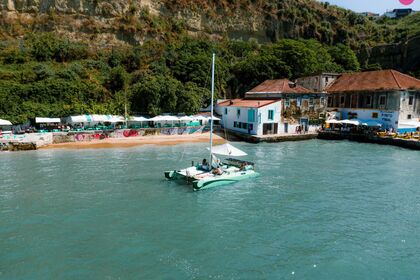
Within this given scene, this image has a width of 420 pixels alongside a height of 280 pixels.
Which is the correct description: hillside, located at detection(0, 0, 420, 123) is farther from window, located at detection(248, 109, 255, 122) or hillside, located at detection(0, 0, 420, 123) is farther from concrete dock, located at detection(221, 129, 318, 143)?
window, located at detection(248, 109, 255, 122)

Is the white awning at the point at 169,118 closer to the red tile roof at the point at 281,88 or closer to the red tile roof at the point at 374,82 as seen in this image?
the red tile roof at the point at 281,88

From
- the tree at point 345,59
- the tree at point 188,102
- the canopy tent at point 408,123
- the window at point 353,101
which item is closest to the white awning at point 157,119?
the tree at point 188,102

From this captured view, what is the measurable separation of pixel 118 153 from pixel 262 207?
20323 mm

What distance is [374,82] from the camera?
2041 inches

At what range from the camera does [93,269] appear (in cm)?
1414

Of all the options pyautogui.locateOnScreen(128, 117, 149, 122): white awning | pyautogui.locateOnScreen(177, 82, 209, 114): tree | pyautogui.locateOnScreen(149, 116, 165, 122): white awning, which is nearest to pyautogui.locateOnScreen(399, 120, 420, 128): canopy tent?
pyautogui.locateOnScreen(177, 82, 209, 114): tree

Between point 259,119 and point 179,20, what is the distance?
137 ft

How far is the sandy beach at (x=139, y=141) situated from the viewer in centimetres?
4034

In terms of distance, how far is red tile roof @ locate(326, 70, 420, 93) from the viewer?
49.0m

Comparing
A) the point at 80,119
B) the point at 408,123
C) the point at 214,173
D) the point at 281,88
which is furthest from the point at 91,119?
the point at 408,123

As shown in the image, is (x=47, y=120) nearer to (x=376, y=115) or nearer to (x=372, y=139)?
(x=372, y=139)

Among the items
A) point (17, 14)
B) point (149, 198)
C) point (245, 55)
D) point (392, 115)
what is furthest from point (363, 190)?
point (17, 14)

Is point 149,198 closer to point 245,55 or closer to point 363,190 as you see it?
point 363,190

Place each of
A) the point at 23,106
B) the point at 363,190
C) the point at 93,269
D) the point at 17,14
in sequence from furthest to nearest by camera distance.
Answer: the point at 17,14 → the point at 23,106 → the point at 363,190 → the point at 93,269
